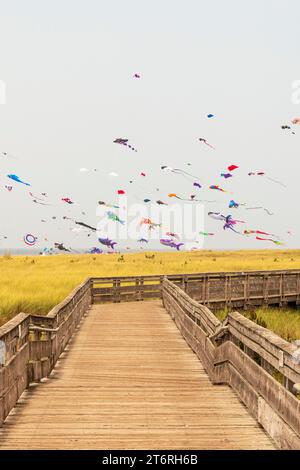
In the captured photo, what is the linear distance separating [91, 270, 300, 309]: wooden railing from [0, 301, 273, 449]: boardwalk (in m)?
11.8

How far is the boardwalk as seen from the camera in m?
6.17

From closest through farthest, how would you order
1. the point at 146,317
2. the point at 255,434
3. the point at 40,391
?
the point at 255,434, the point at 40,391, the point at 146,317

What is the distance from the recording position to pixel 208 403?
8.06 metres

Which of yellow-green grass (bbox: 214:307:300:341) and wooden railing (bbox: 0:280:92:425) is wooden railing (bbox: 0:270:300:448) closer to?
wooden railing (bbox: 0:280:92:425)

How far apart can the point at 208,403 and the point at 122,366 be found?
11.4 feet

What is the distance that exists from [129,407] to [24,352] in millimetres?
1857

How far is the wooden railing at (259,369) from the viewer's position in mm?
5702

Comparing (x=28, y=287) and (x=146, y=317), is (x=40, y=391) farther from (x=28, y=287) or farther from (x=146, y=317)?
(x=28, y=287)

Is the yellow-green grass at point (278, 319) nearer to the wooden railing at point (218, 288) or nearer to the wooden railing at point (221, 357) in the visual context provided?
the wooden railing at point (218, 288)

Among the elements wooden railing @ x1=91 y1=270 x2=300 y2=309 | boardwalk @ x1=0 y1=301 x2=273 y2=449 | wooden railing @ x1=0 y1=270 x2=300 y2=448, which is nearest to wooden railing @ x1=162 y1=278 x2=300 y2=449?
wooden railing @ x1=0 y1=270 x2=300 y2=448

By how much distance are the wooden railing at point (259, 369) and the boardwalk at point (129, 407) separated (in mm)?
204

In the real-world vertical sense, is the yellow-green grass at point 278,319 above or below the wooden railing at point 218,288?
below

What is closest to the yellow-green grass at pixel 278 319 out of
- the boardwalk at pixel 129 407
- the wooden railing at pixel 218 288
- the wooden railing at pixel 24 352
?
the wooden railing at pixel 218 288
